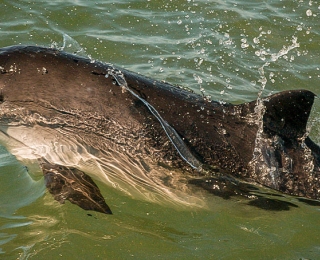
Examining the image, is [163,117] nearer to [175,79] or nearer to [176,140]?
[176,140]

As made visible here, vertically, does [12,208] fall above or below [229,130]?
below

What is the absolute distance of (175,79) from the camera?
30.7 ft

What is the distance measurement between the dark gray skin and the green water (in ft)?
1.25

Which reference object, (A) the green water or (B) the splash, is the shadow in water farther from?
(B) the splash

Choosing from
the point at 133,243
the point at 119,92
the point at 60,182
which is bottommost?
the point at 133,243

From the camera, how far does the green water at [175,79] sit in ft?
19.4

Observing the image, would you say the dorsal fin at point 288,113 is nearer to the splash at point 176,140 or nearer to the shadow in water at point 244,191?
the shadow in water at point 244,191

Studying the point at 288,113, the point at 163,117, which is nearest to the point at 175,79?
the point at 163,117

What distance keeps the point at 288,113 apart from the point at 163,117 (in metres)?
1.22

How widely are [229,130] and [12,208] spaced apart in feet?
7.77

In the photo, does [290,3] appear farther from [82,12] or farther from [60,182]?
[60,182]

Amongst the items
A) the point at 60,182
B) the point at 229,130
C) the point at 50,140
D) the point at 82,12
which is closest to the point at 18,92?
the point at 50,140

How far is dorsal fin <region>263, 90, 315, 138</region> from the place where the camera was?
19.8 feet

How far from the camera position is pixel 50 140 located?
250 inches
